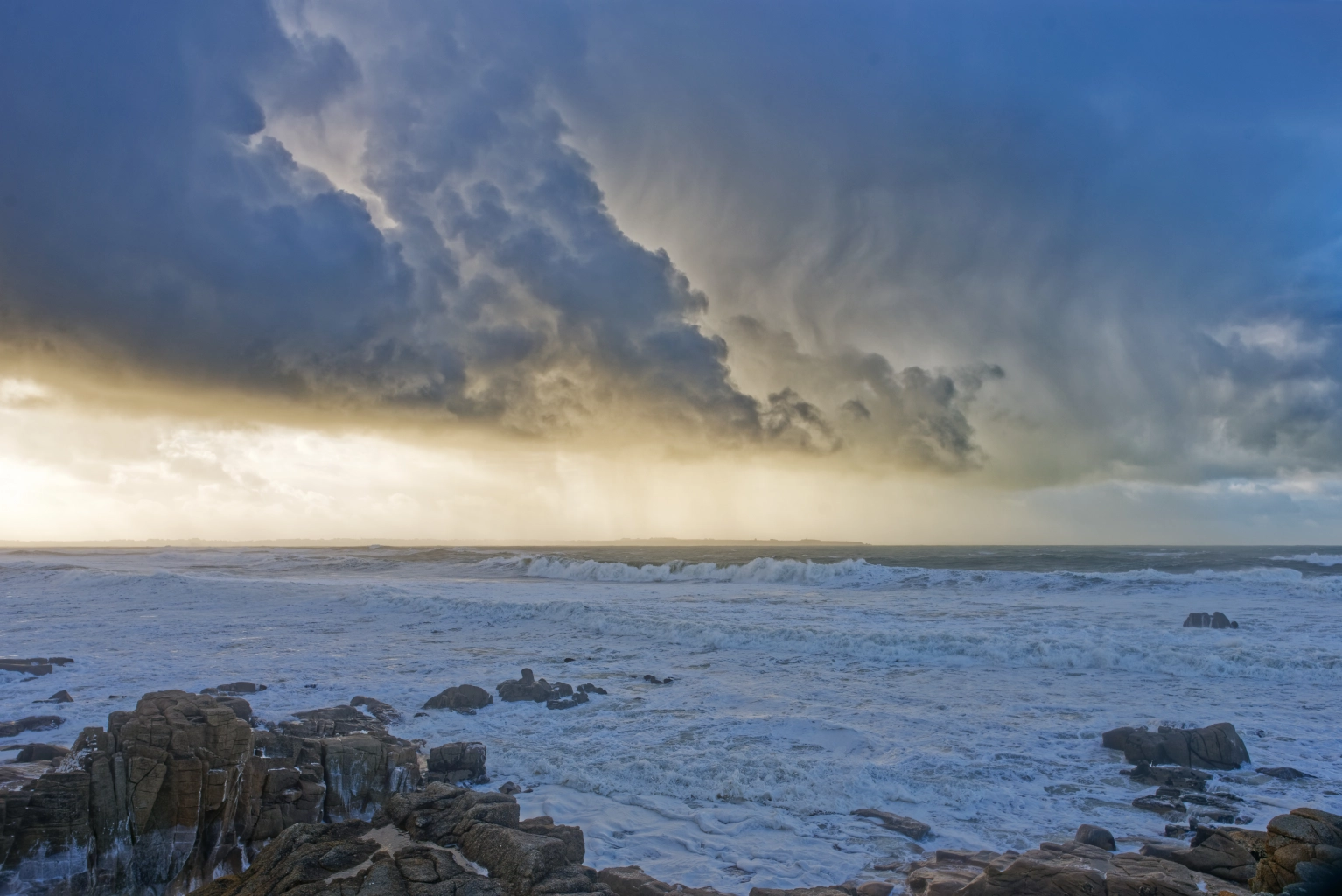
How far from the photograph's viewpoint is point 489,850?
547 cm

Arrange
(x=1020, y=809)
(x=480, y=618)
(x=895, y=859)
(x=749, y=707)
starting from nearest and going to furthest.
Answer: (x=895, y=859) < (x=1020, y=809) < (x=749, y=707) < (x=480, y=618)

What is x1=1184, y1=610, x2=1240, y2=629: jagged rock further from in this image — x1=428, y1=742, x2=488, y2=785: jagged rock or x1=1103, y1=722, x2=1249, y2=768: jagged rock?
x1=428, y1=742, x2=488, y2=785: jagged rock

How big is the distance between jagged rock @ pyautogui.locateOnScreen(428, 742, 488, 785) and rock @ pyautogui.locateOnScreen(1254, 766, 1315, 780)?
1066 centimetres

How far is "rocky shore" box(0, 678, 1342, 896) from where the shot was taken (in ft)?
17.0

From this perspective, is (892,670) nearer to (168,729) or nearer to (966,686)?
(966,686)

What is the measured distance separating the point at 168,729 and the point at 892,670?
48.2ft

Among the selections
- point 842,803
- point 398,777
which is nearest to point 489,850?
point 398,777

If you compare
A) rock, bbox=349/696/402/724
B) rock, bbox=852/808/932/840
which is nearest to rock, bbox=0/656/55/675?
rock, bbox=349/696/402/724

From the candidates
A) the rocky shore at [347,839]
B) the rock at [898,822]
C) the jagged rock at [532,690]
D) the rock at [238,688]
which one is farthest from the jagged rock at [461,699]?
the rock at [898,822]

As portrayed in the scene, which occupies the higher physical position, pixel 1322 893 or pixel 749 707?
pixel 1322 893

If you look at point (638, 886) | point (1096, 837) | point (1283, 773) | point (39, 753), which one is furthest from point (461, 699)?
point (1283, 773)

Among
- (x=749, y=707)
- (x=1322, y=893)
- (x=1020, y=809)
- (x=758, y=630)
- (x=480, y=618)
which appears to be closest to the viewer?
(x=1322, y=893)

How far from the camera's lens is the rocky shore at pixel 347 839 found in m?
5.19

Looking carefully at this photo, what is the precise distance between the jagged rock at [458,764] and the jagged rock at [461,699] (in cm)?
360
